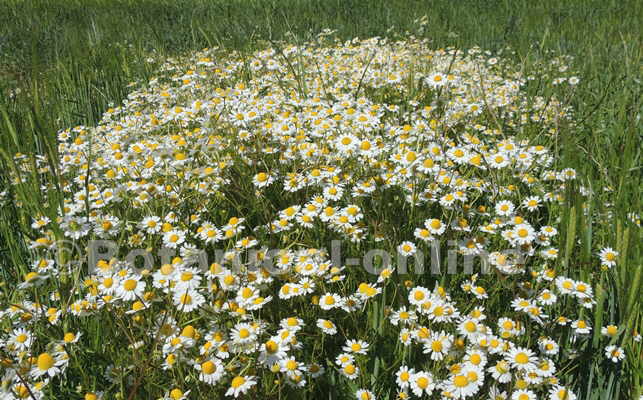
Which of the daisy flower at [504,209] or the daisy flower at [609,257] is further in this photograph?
the daisy flower at [504,209]

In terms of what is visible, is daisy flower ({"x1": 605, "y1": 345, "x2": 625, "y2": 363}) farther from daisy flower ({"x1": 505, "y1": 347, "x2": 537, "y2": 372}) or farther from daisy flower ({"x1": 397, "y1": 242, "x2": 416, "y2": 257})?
daisy flower ({"x1": 397, "y1": 242, "x2": 416, "y2": 257})

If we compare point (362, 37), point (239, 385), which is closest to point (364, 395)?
point (239, 385)

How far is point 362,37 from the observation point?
6328mm

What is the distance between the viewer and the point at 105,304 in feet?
5.47

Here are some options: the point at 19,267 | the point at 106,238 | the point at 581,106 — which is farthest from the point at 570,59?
the point at 19,267

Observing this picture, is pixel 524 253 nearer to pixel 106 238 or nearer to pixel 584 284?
pixel 584 284

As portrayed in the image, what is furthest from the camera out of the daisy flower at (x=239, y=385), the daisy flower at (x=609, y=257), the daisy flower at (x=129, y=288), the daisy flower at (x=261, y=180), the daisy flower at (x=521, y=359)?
the daisy flower at (x=261, y=180)

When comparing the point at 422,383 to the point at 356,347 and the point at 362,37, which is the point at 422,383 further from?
the point at 362,37

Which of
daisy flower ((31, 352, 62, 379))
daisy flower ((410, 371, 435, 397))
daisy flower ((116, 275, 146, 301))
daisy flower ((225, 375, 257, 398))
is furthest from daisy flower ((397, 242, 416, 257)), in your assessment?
daisy flower ((31, 352, 62, 379))

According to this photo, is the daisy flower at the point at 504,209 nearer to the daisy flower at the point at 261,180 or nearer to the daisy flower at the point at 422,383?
the daisy flower at the point at 422,383

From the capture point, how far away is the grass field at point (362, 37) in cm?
167

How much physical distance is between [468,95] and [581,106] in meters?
0.88

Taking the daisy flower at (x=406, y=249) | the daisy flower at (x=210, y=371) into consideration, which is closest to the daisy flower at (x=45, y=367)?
the daisy flower at (x=210, y=371)

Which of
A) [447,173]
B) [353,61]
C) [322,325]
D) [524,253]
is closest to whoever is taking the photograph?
[322,325]
